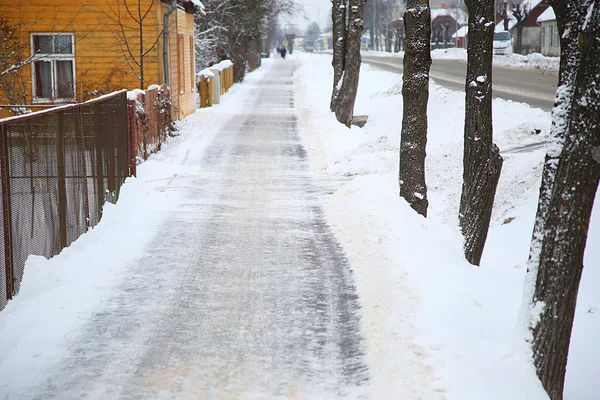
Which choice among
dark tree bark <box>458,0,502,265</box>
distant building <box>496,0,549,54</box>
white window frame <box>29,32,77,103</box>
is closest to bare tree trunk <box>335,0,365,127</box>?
white window frame <box>29,32,77,103</box>

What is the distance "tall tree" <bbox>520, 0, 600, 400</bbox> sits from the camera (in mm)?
4516

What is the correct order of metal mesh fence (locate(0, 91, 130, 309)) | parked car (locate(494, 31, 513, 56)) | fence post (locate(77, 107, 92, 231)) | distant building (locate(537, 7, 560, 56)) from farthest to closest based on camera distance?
distant building (locate(537, 7, 560, 56)) → parked car (locate(494, 31, 513, 56)) → fence post (locate(77, 107, 92, 231)) → metal mesh fence (locate(0, 91, 130, 309))

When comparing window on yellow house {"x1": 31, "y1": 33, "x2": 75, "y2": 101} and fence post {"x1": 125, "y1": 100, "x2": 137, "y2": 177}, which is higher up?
window on yellow house {"x1": 31, "y1": 33, "x2": 75, "y2": 101}

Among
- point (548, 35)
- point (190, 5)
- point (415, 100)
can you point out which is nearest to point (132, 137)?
point (415, 100)

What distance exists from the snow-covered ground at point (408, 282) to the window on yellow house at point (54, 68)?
5.08 m

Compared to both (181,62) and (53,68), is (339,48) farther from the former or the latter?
(53,68)

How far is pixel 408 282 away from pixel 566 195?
2.25 meters

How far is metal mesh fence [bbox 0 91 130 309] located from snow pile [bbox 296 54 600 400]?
9.81ft

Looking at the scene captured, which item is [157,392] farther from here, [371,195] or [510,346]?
[371,195]

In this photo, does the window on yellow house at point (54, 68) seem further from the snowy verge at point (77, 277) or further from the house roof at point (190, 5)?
the snowy verge at point (77, 277)

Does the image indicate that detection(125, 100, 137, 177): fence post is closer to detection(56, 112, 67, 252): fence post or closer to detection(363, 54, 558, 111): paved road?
detection(56, 112, 67, 252): fence post

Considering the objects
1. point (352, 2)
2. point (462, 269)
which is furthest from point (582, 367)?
point (352, 2)

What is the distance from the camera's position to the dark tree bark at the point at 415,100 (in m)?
9.59

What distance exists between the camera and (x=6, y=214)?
20.8ft
